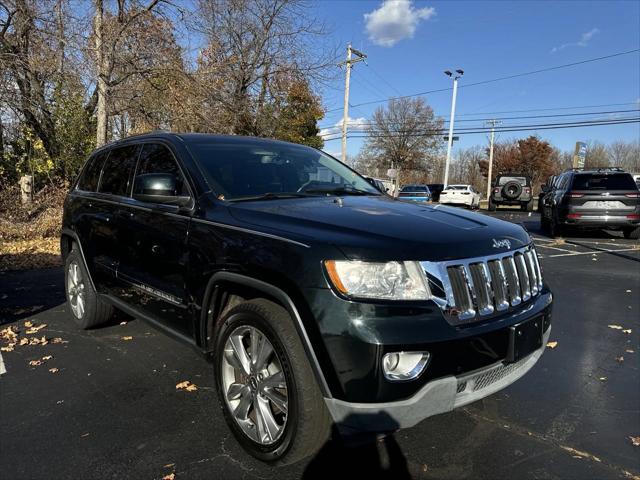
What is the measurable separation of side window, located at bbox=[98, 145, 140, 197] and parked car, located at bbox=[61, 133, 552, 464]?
45 cm

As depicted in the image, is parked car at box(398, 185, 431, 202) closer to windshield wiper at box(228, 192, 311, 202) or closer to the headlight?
windshield wiper at box(228, 192, 311, 202)

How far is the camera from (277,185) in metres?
3.41

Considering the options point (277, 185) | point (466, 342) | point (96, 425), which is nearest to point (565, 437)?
point (466, 342)

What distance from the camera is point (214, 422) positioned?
10.2 feet

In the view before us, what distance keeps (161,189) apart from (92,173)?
2.26 m

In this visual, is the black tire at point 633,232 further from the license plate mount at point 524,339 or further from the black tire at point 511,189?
the license plate mount at point 524,339

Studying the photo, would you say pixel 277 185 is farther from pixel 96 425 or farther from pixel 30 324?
pixel 30 324

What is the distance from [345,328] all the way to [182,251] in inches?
54.6

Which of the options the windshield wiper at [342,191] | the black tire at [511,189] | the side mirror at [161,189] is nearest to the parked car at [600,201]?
the windshield wiper at [342,191]

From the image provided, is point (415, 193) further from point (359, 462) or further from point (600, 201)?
point (359, 462)

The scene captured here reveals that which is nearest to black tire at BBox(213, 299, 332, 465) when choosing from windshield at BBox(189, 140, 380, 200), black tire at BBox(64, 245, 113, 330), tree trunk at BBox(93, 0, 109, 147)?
windshield at BBox(189, 140, 380, 200)

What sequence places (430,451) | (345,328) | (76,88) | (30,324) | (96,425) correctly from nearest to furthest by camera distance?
(345,328) → (430,451) → (96,425) → (30,324) → (76,88)

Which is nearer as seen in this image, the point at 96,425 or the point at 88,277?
the point at 96,425

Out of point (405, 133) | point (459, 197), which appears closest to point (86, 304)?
point (459, 197)
